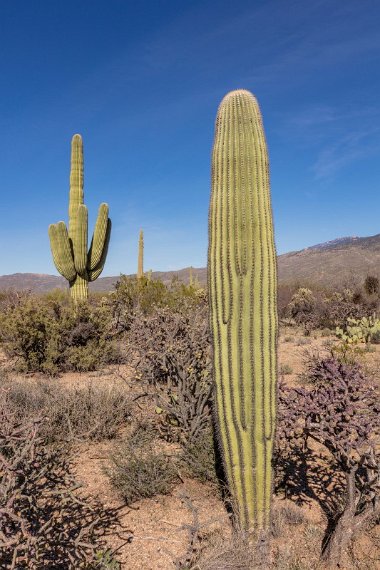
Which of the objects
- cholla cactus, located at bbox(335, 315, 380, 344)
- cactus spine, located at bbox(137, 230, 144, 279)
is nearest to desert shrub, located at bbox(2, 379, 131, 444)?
cholla cactus, located at bbox(335, 315, 380, 344)

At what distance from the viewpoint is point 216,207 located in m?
3.38

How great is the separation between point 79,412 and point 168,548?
252cm

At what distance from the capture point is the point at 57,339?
9570 millimetres

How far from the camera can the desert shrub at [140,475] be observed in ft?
13.2

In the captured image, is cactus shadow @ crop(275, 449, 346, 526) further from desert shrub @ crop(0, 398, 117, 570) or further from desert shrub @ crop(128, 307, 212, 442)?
desert shrub @ crop(0, 398, 117, 570)

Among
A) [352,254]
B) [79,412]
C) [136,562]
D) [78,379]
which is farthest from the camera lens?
[352,254]

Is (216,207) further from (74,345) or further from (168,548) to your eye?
(74,345)

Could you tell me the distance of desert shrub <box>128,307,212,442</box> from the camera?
5078mm

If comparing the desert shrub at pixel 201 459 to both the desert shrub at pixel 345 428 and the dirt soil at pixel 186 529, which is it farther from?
the desert shrub at pixel 345 428

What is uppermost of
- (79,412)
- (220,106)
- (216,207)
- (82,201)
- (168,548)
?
(82,201)

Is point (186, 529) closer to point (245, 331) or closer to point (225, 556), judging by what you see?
point (225, 556)

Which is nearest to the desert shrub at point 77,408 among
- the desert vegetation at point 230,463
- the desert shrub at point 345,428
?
the desert vegetation at point 230,463

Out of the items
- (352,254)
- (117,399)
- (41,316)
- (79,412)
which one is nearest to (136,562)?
(79,412)

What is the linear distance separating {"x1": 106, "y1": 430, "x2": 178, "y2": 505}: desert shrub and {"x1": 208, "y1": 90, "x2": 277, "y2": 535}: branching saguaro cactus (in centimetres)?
107
